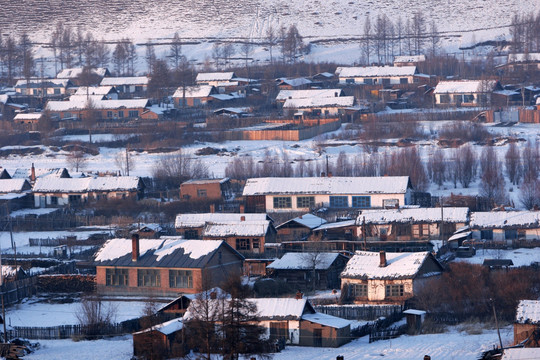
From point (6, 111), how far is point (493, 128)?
31680 mm

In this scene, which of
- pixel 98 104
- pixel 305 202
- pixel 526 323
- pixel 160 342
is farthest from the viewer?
pixel 98 104

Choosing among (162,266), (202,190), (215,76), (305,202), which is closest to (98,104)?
(215,76)

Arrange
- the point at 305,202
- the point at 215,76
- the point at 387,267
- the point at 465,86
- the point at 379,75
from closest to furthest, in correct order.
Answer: the point at 387,267 → the point at 305,202 → the point at 465,86 → the point at 379,75 → the point at 215,76

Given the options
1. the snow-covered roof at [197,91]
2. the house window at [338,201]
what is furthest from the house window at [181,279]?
the snow-covered roof at [197,91]

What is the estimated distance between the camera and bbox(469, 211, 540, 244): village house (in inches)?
1529

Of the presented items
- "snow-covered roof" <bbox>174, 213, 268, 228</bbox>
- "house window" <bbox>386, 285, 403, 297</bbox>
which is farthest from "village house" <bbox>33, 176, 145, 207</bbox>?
"house window" <bbox>386, 285, 403, 297</bbox>

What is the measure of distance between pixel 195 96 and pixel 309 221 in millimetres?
34758

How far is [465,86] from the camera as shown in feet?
231

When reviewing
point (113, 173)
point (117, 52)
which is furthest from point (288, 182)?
point (117, 52)

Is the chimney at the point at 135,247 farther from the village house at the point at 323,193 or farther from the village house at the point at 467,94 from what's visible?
the village house at the point at 467,94

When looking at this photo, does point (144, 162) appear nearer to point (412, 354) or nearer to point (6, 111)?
point (6, 111)

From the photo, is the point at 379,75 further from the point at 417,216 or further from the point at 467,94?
the point at 417,216

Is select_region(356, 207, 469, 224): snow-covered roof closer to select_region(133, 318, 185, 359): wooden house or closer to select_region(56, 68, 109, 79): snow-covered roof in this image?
select_region(133, 318, 185, 359): wooden house

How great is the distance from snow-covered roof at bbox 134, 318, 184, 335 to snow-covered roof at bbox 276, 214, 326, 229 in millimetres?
14115
